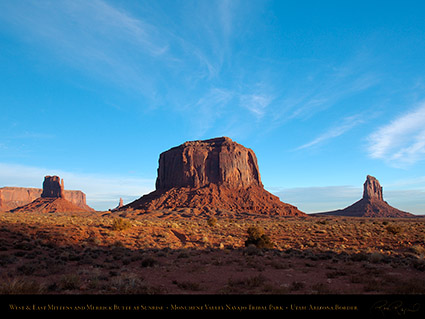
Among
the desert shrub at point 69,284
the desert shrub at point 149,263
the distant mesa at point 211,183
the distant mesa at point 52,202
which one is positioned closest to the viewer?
the desert shrub at point 69,284

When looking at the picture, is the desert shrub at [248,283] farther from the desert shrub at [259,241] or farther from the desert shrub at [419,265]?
the desert shrub at [259,241]

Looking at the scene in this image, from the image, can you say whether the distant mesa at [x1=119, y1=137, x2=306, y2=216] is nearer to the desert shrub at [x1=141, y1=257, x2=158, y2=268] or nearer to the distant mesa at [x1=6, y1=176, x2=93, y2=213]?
the distant mesa at [x1=6, y1=176, x2=93, y2=213]

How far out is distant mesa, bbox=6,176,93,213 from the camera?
11626 cm

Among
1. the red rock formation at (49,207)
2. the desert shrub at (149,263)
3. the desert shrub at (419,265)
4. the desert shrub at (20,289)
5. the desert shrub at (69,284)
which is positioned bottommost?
the desert shrub at (149,263)

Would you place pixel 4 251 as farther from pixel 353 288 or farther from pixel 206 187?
pixel 206 187

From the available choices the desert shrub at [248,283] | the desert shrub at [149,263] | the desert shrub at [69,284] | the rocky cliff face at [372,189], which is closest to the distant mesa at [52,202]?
the desert shrub at [149,263]

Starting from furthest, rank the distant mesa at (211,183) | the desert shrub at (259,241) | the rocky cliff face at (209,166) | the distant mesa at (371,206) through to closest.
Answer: the distant mesa at (371,206) → the rocky cliff face at (209,166) → the distant mesa at (211,183) → the desert shrub at (259,241)

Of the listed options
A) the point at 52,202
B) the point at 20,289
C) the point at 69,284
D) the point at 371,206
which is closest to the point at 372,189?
the point at 371,206

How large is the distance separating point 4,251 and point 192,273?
12.1 metres

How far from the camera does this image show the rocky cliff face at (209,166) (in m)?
98.6

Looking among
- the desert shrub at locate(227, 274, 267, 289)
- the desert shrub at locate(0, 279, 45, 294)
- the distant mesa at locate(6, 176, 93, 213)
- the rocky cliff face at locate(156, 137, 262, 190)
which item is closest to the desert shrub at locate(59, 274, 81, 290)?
the desert shrub at locate(0, 279, 45, 294)

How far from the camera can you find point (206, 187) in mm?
94688

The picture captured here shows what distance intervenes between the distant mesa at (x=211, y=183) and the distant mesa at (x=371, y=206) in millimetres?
54010

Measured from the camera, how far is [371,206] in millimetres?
126312
